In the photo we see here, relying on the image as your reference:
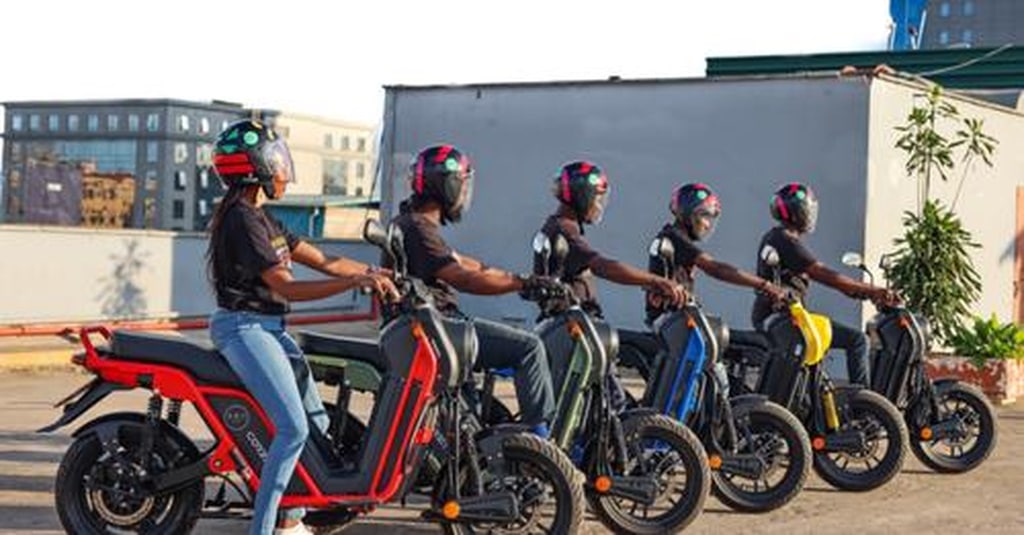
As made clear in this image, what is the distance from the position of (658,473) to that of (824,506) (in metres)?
1.61

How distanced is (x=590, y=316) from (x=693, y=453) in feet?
2.76

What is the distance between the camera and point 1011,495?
8.95 metres

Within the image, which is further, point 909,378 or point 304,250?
point 909,378

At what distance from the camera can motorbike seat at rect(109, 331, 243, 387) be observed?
20.6ft

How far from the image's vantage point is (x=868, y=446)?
8.80 m

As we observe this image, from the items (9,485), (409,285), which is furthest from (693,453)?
(9,485)

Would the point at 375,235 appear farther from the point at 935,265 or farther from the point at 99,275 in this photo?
the point at 99,275

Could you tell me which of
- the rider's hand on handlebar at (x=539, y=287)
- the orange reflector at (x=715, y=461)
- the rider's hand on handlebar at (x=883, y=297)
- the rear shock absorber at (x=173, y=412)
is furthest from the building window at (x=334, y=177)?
the rear shock absorber at (x=173, y=412)

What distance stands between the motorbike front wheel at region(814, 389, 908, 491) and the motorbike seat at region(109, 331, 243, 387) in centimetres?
409

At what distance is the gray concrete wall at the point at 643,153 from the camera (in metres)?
16.9

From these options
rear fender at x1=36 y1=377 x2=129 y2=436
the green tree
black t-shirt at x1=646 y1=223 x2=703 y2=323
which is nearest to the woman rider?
rear fender at x1=36 y1=377 x2=129 y2=436

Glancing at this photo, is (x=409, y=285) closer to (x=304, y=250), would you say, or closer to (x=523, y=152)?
(x=304, y=250)

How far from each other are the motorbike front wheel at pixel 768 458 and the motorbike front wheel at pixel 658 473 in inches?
32.6

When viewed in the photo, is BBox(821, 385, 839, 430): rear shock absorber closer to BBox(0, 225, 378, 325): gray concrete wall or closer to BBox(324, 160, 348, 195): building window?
BBox(0, 225, 378, 325): gray concrete wall
